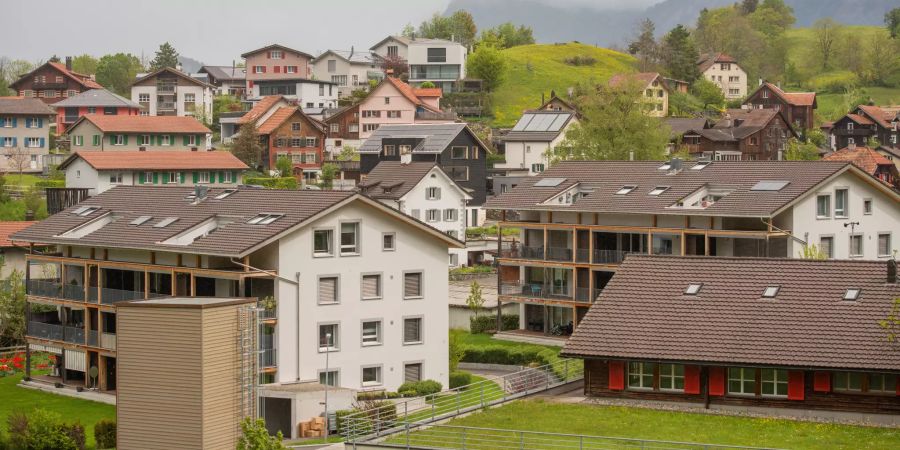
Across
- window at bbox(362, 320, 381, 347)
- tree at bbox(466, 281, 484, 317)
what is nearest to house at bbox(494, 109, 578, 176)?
tree at bbox(466, 281, 484, 317)

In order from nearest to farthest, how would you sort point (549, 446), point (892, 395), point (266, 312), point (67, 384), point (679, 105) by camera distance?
point (549, 446), point (892, 395), point (266, 312), point (67, 384), point (679, 105)

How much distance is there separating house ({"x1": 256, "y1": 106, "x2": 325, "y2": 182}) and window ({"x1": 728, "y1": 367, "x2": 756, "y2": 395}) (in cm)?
8023

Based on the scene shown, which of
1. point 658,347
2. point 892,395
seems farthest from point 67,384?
point 892,395

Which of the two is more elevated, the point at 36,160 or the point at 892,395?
the point at 36,160

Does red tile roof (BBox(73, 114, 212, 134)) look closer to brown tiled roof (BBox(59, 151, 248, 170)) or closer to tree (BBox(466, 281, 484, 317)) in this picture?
brown tiled roof (BBox(59, 151, 248, 170))

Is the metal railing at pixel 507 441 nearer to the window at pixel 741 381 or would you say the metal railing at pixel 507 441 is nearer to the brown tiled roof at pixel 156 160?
the window at pixel 741 381

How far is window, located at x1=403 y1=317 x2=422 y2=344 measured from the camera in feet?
192

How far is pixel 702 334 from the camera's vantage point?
51.1 meters

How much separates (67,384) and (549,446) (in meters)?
25.3

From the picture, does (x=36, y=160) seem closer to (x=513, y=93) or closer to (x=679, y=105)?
(x=513, y=93)

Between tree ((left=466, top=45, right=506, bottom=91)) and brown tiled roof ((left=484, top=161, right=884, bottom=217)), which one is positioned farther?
tree ((left=466, top=45, right=506, bottom=91))

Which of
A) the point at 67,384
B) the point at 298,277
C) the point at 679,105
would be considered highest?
the point at 679,105

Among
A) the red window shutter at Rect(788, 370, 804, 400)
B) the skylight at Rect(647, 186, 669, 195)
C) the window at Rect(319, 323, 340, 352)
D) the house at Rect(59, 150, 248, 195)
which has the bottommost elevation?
the red window shutter at Rect(788, 370, 804, 400)

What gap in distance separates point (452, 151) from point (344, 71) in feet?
177
